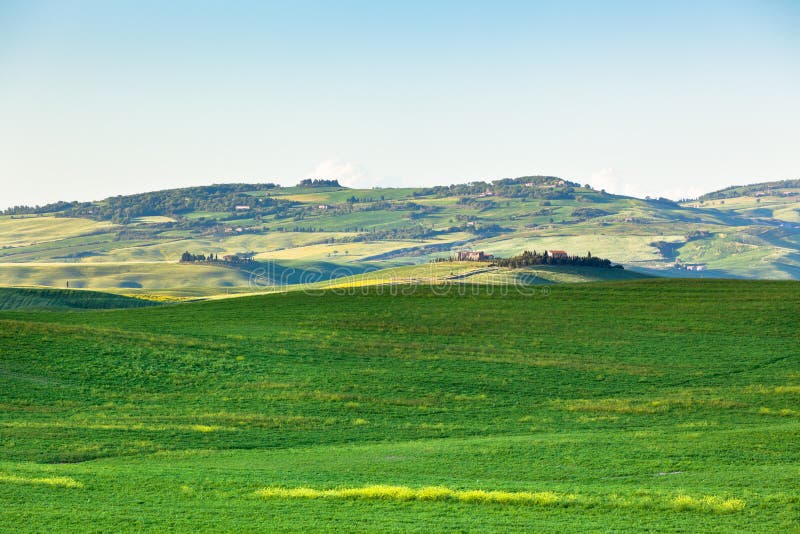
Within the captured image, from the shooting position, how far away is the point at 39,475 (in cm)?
2894

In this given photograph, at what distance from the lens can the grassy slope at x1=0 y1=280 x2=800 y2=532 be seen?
25750 mm

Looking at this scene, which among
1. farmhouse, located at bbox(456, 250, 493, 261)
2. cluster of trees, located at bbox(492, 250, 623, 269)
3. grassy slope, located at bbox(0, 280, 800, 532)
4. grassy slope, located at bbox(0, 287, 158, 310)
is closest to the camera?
grassy slope, located at bbox(0, 280, 800, 532)

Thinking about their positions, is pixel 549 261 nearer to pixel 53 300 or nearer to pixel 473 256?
pixel 473 256

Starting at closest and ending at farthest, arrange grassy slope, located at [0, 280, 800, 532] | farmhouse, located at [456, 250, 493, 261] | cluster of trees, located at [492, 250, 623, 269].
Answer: grassy slope, located at [0, 280, 800, 532] → cluster of trees, located at [492, 250, 623, 269] → farmhouse, located at [456, 250, 493, 261]

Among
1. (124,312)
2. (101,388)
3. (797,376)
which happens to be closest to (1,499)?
(101,388)

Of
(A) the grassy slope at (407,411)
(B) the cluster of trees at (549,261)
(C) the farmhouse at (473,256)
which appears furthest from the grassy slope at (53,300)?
(C) the farmhouse at (473,256)

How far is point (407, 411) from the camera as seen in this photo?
43.8m

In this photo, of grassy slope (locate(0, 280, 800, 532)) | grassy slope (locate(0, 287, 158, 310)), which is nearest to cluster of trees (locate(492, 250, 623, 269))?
grassy slope (locate(0, 280, 800, 532))

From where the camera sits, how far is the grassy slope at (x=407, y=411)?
2575cm

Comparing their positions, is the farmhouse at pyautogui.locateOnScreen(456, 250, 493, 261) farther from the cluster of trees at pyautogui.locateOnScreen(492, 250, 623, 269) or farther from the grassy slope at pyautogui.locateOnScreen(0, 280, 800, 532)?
the grassy slope at pyautogui.locateOnScreen(0, 280, 800, 532)

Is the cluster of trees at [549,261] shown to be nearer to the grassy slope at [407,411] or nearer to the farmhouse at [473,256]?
the farmhouse at [473,256]

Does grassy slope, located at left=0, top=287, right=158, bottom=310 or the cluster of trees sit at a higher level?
the cluster of trees

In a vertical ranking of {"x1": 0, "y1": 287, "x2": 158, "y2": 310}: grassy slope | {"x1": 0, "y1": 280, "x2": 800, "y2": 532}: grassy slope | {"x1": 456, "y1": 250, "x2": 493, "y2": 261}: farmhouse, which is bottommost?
{"x1": 0, "y1": 280, "x2": 800, "y2": 532}: grassy slope

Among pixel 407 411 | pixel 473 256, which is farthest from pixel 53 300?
pixel 473 256
